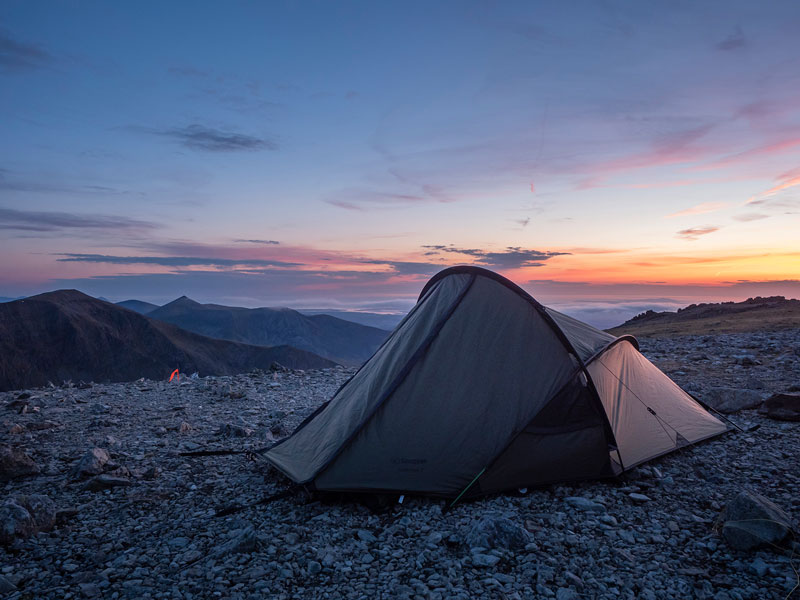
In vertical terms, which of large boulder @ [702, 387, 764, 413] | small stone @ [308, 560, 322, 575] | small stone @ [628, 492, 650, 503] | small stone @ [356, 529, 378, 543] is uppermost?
large boulder @ [702, 387, 764, 413]

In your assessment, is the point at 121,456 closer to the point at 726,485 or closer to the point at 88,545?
the point at 88,545

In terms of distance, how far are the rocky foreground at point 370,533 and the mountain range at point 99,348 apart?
131760 millimetres

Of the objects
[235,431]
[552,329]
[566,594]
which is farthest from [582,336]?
[235,431]

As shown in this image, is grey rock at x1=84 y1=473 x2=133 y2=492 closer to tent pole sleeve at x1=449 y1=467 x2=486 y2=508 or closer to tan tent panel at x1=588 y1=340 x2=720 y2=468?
tent pole sleeve at x1=449 y1=467 x2=486 y2=508

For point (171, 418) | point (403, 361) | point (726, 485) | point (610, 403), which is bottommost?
point (171, 418)

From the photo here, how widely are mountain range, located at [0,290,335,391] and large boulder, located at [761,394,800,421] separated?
444ft

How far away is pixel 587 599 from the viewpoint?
4.48 m

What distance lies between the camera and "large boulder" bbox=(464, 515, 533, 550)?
17.5 ft

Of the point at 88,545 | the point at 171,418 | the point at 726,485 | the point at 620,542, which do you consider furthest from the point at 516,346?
the point at 171,418

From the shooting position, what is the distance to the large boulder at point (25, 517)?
18.4 ft

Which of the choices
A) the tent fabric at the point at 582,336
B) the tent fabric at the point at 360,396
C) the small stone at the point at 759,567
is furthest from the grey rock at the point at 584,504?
the tent fabric at the point at 360,396

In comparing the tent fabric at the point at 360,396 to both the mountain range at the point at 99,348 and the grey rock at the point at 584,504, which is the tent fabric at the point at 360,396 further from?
the mountain range at the point at 99,348

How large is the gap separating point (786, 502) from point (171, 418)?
11.8 m

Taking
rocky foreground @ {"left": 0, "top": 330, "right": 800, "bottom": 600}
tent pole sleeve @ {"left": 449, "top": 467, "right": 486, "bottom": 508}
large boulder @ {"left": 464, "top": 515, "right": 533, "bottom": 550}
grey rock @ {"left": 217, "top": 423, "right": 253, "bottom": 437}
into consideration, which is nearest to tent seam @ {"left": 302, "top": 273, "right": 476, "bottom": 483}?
rocky foreground @ {"left": 0, "top": 330, "right": 800, "bottom": 600}
